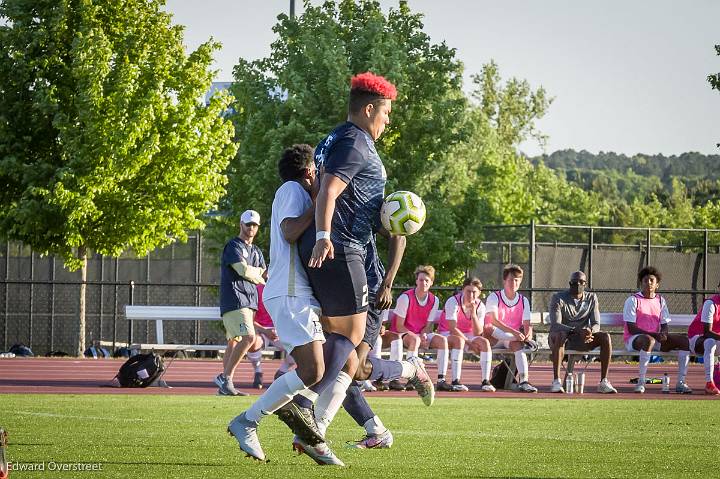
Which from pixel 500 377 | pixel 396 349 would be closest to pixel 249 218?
pixel 396 349

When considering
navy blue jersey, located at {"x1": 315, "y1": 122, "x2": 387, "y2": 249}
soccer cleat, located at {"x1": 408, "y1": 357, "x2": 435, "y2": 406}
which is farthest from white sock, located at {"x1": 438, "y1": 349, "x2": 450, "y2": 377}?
navy blue jersey, located at {"x1": 315, "y1": 122, "x2": 387, "y2": 249}

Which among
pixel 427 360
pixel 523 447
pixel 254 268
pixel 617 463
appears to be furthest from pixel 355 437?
pixel 427 360

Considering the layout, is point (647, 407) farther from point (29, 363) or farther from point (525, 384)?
point (29, 363)

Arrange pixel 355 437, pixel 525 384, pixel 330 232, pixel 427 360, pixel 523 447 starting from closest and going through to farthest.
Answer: pixel 330 232 → pixel 523 447 → pixel 355 437 → pixel 525 384 → pixel 427 360

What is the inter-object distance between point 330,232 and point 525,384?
10907 mm

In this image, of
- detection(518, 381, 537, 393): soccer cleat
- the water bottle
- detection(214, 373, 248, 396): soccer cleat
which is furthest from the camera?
the water bottle

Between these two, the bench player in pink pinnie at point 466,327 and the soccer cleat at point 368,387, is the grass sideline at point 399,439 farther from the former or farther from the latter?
the bench player in pink pinnie at point 466,327

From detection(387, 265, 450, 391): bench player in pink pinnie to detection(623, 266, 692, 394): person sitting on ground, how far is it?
114 inches

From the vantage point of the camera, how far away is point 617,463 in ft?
25.8

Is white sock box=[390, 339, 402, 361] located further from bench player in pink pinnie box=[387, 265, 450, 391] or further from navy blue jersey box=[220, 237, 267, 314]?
navy blue jersey box=[220, 237, 267, 314]

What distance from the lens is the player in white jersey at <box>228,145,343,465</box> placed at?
24.1 feet

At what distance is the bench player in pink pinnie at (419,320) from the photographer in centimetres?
1770

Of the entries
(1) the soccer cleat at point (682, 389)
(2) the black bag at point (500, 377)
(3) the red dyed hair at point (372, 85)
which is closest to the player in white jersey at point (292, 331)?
(3) the red dyed hair at point (372, 85)

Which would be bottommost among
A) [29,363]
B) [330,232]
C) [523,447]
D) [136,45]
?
[29,363]
